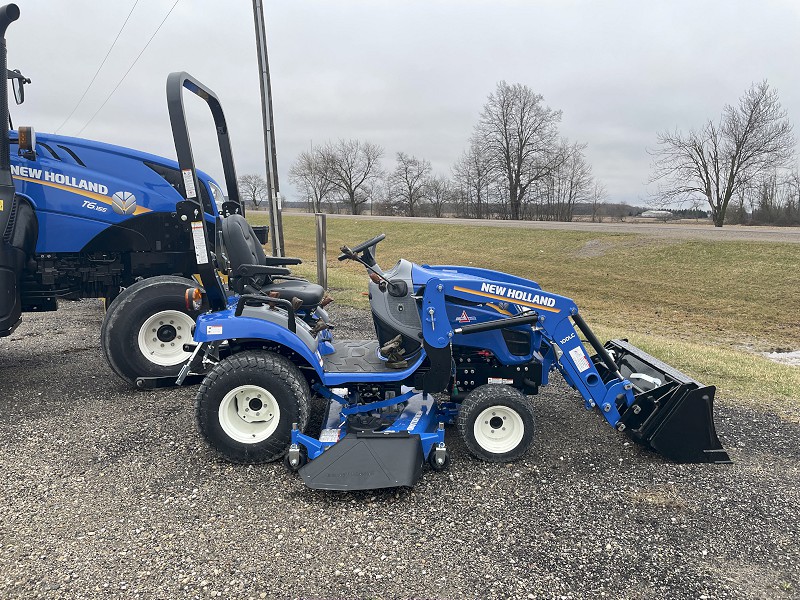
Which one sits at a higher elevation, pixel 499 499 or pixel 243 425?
pixel 243 425

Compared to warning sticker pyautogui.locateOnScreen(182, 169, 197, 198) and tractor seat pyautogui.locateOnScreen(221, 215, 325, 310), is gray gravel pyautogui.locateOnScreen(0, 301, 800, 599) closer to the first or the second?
tractor seat pyautogui.locateOnScreen(221, 215, 325, 310)

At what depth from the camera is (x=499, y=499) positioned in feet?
10.9

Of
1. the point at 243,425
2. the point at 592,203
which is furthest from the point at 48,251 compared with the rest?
the point at 592,203

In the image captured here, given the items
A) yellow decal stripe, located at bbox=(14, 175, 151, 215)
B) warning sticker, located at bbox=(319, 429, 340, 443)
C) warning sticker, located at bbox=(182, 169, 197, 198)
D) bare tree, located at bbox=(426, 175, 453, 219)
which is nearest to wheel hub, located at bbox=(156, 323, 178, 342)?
yellow decal stripe, located at bbox=(14, 175, 151, 215)

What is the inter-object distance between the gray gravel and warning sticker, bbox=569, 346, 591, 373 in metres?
0.62

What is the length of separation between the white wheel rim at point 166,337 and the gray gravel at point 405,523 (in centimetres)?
92

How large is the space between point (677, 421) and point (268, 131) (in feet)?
28.8

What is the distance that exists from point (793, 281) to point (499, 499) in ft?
44.4

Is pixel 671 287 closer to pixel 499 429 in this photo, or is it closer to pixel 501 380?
pixel 501 380

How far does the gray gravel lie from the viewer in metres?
2.63

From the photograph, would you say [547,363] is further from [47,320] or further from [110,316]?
[47,320]

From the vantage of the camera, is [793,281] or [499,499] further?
[793,281]

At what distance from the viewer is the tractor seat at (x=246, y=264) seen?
4.42 m

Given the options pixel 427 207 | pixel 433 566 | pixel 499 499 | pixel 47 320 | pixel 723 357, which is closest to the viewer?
pixel 433 566
